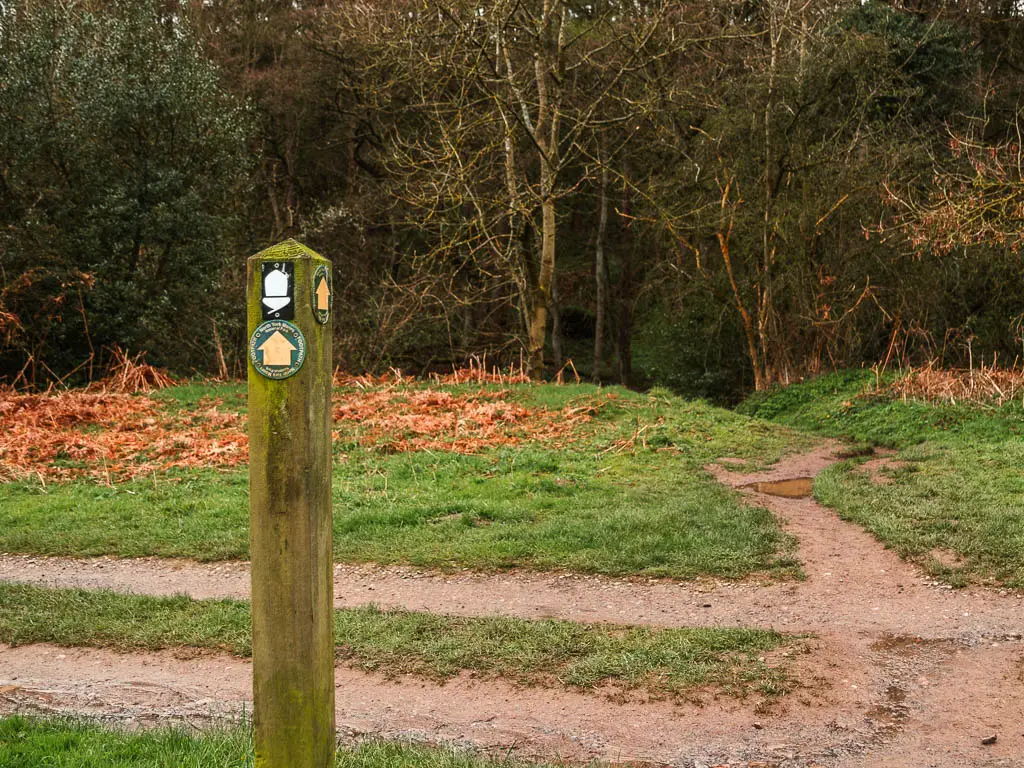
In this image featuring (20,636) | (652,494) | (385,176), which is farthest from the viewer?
(385,176)

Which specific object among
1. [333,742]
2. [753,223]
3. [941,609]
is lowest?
[941,609]

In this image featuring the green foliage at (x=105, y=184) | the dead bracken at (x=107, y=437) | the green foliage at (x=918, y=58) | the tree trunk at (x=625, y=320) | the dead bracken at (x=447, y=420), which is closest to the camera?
the dead bracken at (x=107, y=437)

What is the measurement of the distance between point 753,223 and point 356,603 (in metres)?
17.6

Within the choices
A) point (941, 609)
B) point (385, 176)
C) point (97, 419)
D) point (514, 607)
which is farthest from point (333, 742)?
point (385, 176)

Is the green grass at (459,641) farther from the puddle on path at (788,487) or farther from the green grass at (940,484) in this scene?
the puddle on path at (788,487)

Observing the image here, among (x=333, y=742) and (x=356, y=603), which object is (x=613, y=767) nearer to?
(x=333, y=742)

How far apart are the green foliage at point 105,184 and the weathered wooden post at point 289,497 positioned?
17.3m

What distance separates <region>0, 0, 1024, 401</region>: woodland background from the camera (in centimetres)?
1962

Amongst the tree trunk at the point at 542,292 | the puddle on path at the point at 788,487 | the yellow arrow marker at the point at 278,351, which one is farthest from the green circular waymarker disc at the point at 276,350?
the tree trunk at the point at 542,292

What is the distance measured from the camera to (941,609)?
693 cm

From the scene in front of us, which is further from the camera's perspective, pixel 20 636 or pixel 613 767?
pixel 20 636

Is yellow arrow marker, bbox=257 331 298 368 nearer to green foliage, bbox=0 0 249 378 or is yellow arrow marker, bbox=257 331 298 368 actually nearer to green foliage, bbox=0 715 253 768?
green foliage, bbox=0 715 253 768

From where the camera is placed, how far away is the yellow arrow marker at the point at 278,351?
3.11m

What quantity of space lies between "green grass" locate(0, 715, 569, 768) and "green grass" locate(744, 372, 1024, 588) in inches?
197
